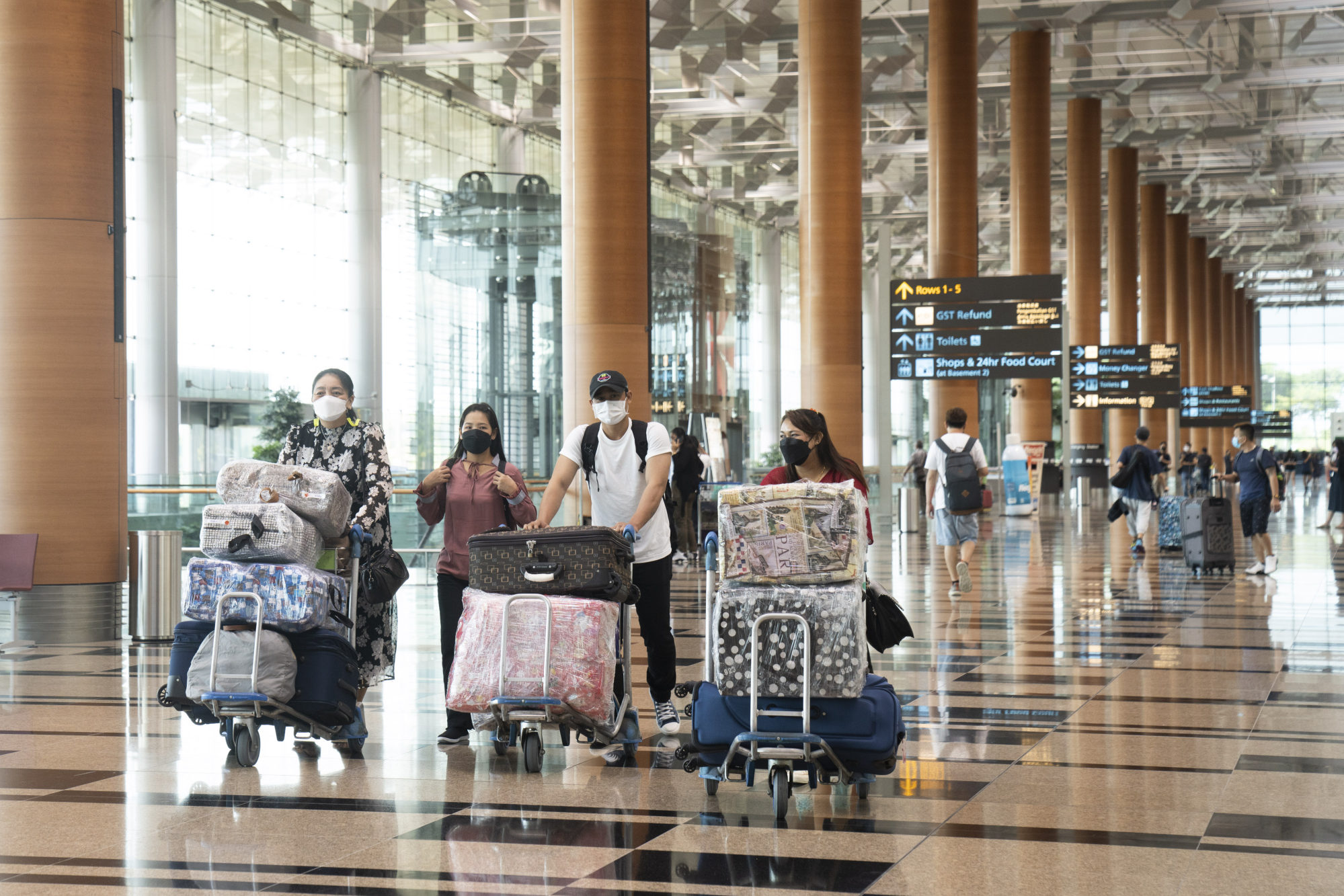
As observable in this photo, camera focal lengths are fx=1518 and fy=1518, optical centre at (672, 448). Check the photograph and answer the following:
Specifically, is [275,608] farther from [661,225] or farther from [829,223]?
[661,225]

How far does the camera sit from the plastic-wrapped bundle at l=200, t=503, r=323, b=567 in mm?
6613

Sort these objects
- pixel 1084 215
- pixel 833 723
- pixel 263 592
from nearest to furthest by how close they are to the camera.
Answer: pixel 833 723 < pixel 263 592 < pixel 1084 215

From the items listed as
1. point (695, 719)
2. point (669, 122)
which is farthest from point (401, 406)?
point (695, 719)

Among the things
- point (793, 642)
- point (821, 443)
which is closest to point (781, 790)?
point (793, 642)

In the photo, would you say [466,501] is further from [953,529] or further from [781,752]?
[953,529]

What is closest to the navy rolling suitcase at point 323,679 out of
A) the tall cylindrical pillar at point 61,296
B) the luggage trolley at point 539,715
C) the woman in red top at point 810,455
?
the luggage trolley at point 539,715

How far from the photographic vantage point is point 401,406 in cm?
3403

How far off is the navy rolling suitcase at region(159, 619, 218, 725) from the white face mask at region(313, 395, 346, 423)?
108 cm

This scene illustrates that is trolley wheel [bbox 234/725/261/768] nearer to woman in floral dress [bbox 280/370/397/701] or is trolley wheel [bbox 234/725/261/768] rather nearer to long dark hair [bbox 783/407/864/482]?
woman in floral dress [bbox 280/370/397/701]

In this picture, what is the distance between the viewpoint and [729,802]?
584cm

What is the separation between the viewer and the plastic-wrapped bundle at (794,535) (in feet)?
19.4

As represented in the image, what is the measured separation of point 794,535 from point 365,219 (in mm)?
33870

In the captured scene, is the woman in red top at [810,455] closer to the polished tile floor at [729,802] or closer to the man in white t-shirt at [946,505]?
the polished tile floor at [729,802]

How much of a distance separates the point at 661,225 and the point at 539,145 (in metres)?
3.28
